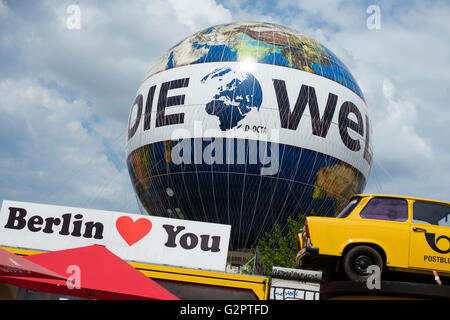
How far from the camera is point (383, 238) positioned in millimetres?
8609

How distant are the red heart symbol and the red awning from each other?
3.80 m

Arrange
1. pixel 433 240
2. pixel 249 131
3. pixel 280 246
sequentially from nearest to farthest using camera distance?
pixel 433 240
pixel 249 131
pixel 280 246

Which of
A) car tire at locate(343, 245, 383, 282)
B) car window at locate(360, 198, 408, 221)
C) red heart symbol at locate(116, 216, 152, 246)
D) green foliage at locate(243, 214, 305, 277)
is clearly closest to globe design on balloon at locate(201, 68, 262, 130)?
green foliage at locate(243, 214, 305, 277)

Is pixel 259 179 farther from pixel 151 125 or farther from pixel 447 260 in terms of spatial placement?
pixel 447 260

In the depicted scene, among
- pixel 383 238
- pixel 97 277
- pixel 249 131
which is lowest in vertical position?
pixel 97 277

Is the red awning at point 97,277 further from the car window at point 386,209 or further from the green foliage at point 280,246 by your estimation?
the green foliage at point 280,246

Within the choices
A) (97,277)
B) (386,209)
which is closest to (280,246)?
(386,209)

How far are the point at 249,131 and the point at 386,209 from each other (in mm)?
15476

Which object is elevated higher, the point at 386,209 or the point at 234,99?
the point at 234,99

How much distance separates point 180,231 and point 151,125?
47.7ft

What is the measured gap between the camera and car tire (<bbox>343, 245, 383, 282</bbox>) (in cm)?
847

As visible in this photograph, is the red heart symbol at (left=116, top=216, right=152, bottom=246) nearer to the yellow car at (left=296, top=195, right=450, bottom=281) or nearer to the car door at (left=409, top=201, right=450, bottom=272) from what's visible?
the yellow car at (left=296, top=195, right=450, bottom=281)

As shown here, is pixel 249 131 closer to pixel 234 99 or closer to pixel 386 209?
pixel 234 99
